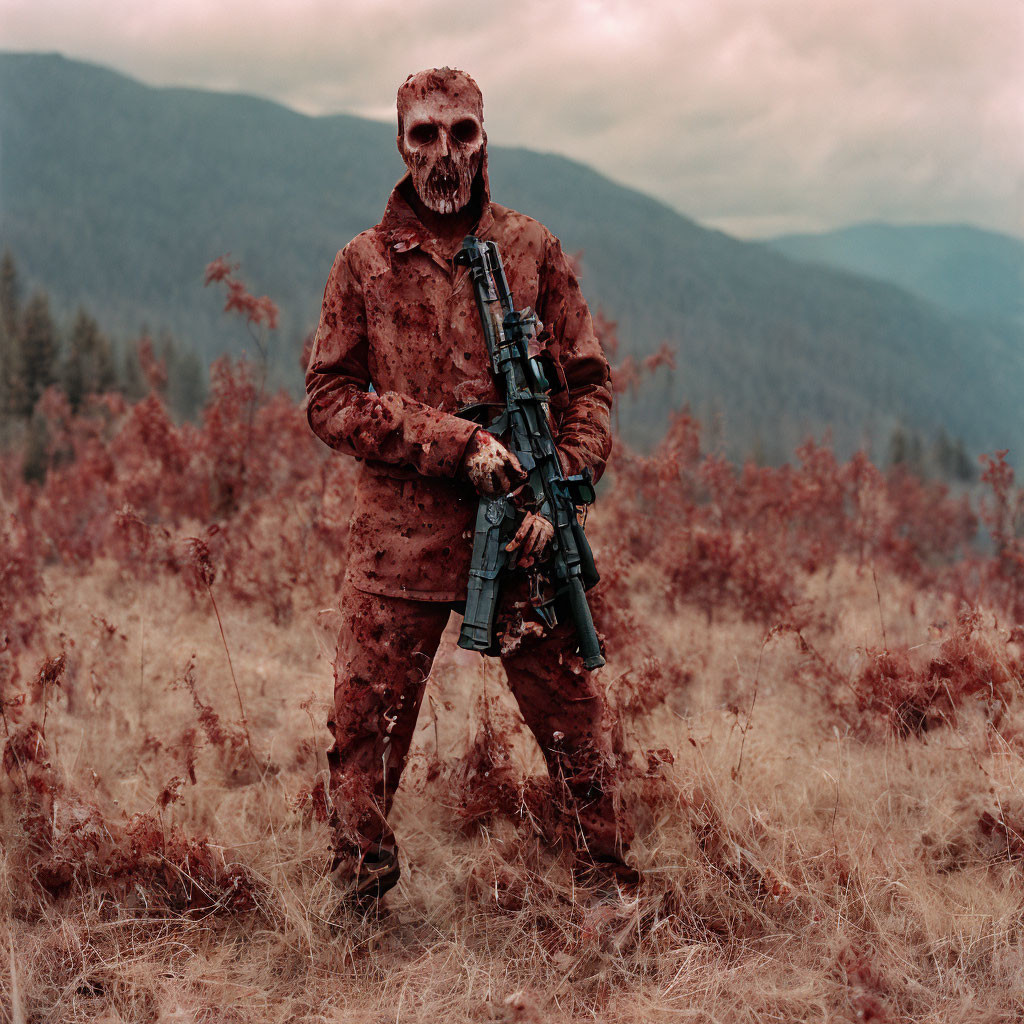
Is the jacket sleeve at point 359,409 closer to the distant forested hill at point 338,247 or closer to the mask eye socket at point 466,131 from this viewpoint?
the mask eye socket at point 466,131

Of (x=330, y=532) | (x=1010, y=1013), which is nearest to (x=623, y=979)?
(x=1010, y=1013)

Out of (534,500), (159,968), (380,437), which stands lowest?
(159,968)

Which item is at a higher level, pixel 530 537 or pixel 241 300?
pixel 241 300

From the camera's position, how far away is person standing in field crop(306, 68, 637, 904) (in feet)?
8.07

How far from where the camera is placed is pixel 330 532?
6312 mm

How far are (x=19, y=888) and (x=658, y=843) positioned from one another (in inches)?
86.1

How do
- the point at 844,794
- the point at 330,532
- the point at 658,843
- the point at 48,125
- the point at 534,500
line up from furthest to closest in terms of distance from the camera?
the point at 48,125
the point at 330,532
the point at 844,794
the point at 658,843
the point at 534,500

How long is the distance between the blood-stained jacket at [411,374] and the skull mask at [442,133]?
108 millimetres

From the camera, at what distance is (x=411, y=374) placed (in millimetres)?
2574

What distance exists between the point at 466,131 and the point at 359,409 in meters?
0.87

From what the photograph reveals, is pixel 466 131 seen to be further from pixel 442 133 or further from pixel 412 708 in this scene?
pixel 412 708

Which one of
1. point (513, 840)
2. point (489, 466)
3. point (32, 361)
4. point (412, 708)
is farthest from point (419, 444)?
point (32, 361)

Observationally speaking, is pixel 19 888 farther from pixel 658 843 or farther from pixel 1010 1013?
pixel 1010 1013

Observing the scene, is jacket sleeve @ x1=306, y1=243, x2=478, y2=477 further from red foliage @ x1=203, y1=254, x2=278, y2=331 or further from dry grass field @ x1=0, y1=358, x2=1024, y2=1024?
red foliage @ x1=203, y1=254, x2=278, y2=331
